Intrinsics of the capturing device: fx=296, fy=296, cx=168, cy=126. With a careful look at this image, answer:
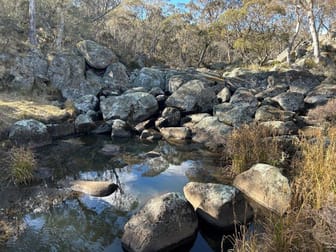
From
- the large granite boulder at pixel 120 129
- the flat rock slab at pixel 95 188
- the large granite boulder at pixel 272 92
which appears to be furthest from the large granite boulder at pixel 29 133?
the large granite boulder at pixel 272 92

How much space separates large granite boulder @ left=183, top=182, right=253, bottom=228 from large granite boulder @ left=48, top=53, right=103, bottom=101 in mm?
10310

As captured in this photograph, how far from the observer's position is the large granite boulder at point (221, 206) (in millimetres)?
4871

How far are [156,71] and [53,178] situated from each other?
1078 cm

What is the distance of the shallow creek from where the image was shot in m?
4.64

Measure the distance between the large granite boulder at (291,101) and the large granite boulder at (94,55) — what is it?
901cm

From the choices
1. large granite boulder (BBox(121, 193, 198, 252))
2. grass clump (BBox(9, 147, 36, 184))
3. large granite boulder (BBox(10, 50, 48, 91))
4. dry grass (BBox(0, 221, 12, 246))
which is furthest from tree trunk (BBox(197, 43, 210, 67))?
dry grass (BBox(0, 221, 12, 246))

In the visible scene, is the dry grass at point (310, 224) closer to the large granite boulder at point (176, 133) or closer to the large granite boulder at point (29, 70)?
the large granite boulder at point (176, 133)

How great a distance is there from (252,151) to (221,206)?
2.28 m

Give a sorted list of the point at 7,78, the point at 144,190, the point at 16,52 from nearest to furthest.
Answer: the point at 144,190, the point at 7,78, the point at 16,52

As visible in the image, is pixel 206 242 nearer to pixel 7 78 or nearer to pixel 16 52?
pixel 7 78

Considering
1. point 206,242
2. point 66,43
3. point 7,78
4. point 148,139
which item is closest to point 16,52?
point 7,78

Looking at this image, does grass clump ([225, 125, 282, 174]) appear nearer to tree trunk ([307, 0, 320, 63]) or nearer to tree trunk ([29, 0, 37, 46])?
tree trunk ([29, 0, 37, 46])

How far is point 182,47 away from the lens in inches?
930

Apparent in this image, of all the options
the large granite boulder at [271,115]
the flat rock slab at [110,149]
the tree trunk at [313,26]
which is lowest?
the flat rock slab at [110,149]
